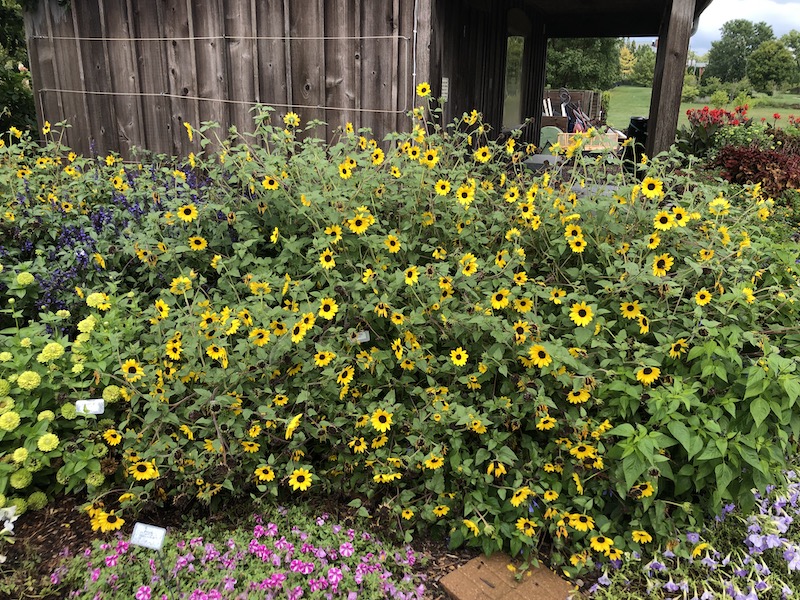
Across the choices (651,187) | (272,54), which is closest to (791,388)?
(651,187)

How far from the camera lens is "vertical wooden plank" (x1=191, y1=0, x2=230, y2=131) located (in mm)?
4684

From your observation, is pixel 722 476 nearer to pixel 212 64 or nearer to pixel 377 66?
pixel 377 66

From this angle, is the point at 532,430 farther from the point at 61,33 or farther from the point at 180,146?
the point at 61,33

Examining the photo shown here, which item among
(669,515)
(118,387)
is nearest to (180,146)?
(118,387)

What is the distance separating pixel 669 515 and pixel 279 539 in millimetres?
1340

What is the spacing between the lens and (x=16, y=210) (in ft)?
10.1

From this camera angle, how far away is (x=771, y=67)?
5256 centimetres

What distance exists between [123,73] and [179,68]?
645 millimetres

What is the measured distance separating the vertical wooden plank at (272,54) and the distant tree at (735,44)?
2780 inches

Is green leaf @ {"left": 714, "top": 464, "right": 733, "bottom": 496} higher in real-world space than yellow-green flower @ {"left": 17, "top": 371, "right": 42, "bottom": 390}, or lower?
lower

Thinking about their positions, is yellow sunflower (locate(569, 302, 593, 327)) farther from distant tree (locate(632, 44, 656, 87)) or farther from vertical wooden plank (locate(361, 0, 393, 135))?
distant tree (locate(632, 44, 656, 87))

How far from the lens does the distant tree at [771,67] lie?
2051 inches

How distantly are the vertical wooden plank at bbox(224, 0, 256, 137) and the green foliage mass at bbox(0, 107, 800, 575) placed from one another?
8.03 feet

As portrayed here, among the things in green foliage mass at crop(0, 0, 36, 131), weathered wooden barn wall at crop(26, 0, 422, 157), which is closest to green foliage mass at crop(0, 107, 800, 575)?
weathered wooden barn wall at crop(26, 0, 422, 157)
